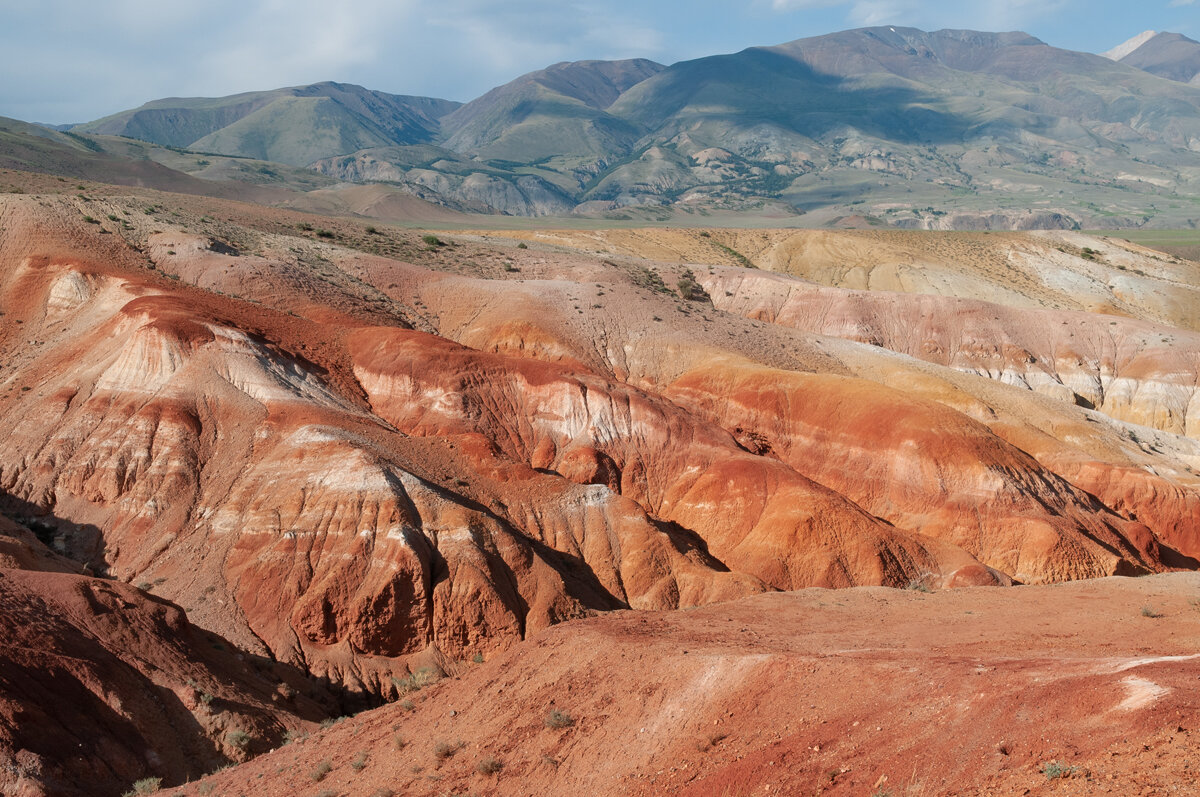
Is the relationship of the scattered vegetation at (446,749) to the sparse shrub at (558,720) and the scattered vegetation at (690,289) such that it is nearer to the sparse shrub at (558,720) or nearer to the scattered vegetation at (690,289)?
the sparse shrub at (558,720)

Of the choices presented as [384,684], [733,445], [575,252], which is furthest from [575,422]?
[575,252]

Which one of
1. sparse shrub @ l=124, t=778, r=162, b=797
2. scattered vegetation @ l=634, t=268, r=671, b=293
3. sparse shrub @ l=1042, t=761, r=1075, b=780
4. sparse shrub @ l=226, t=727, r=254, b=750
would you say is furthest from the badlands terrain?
scattered vegetation @ l=634, t=268, r=671, b=293

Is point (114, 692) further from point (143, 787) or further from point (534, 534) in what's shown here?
point (534, 534)

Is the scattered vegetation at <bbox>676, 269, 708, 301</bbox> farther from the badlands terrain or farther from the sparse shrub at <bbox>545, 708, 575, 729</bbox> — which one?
the sparse shrub at <bbox>545, 708, 575, 729</bbox>

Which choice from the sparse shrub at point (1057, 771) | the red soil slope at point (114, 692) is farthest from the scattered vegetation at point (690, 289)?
the sparse shrub at point (1057, 771)

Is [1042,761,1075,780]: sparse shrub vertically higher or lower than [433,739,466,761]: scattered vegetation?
higher

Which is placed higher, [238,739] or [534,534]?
[534,534]

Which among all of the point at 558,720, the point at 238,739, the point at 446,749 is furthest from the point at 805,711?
the point at 238,739
